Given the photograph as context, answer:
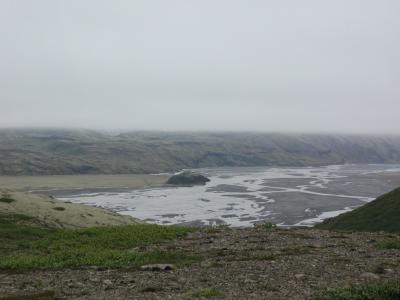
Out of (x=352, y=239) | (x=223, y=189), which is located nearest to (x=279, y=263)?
(x=352, y=239)

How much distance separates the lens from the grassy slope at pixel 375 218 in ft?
179

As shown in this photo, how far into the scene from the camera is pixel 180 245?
1118 inches

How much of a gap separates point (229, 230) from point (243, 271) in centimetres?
1536

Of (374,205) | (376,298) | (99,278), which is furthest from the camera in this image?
(374,205)

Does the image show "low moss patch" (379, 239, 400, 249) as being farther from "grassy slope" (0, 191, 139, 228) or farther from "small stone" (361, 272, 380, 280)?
"grassy slope" (0, 191, 139, 228)

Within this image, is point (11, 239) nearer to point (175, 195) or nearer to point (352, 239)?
point (352, 239)

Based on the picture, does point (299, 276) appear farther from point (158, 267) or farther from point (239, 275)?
point (158, 267)

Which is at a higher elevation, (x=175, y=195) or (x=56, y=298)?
(x=56, y=298)

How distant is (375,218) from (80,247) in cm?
4408

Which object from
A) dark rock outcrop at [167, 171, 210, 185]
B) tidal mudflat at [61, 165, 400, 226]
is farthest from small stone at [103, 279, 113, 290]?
dark rock outcrop at [167, 171, 210, 185]

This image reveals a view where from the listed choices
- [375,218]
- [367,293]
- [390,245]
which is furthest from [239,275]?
[375,218]

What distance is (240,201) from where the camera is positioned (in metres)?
127

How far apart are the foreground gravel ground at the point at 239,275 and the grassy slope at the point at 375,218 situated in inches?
1173

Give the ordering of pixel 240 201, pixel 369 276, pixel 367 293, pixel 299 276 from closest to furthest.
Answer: pixel 367 293
pixel 369 276
pixel 299 276
pixel 240 201
